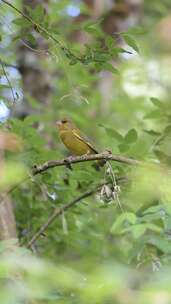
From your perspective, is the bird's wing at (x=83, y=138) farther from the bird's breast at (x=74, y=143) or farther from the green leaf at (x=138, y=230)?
the green leaf at (x=138, y=230)

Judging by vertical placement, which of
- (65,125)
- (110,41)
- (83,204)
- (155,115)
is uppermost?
(65,125)

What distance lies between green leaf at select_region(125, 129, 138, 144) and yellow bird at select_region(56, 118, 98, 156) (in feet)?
2.26

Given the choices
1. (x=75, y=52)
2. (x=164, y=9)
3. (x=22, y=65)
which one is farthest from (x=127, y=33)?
(x=164, y=9)

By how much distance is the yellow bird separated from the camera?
4.98m

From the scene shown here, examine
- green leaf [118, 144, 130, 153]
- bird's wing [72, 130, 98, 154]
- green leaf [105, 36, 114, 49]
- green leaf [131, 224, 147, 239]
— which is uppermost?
bird's wing [72, 130, 98, 154]

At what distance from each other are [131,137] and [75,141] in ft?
3.50

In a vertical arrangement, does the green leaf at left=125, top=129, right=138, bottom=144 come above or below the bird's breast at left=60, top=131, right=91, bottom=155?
below

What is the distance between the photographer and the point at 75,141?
16.8 feet

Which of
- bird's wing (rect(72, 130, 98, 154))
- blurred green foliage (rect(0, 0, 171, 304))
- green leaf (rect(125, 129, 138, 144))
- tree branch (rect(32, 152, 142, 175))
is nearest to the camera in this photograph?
blurred green foliage (rect(0, 0, 171, 304))

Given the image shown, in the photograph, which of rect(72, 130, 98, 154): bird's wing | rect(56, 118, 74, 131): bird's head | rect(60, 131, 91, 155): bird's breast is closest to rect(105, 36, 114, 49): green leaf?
rect(72, 130, 98, 154): bird's wing

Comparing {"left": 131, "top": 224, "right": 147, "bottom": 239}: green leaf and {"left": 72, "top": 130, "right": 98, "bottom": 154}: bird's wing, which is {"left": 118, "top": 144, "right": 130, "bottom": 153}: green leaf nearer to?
{"left": 72, "top": 130, "right": 98, "bottom": 154}: bird's wing

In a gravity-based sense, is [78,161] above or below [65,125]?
below

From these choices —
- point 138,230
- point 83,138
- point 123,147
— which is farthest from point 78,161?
point 83,138

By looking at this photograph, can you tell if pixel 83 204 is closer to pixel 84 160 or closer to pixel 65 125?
pixel 65 125
